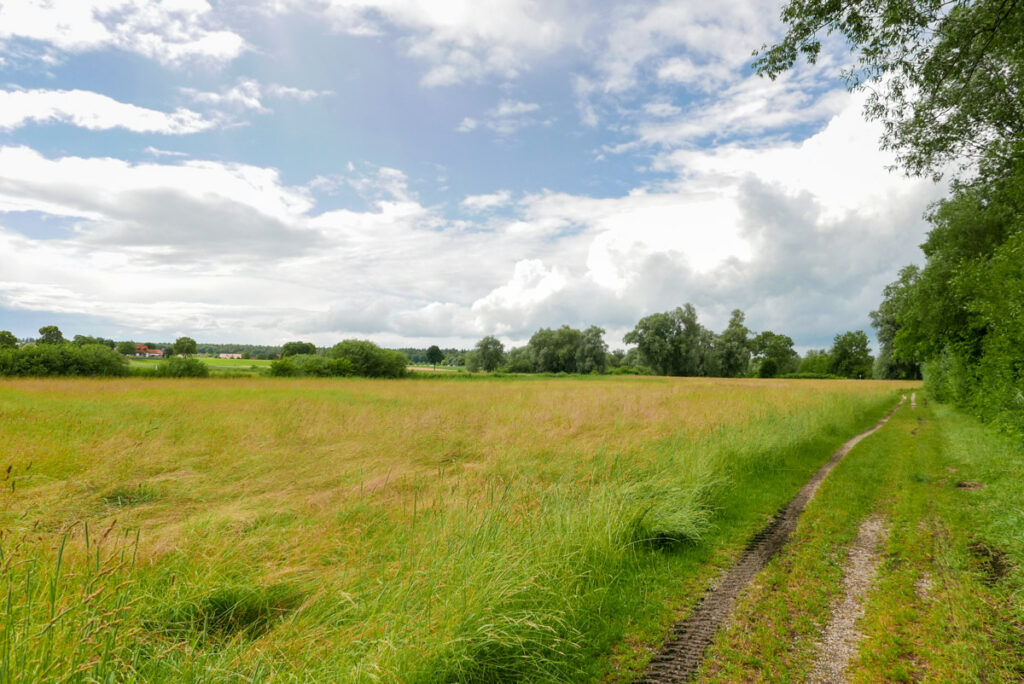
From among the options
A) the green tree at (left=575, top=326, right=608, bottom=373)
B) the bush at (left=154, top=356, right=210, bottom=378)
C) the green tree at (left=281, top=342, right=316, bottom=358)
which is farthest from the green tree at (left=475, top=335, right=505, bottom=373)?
the bush at (left=154, top=356, right=210, bottom=378)

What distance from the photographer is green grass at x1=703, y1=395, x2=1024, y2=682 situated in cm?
418

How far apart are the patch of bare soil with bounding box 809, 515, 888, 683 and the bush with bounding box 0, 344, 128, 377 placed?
44.8 meters

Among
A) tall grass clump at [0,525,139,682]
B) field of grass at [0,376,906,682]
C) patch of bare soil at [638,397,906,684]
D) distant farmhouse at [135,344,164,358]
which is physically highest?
distant farmhouse at [135,344,164,358]

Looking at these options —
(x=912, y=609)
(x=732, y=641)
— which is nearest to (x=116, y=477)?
(x=732, y=641)

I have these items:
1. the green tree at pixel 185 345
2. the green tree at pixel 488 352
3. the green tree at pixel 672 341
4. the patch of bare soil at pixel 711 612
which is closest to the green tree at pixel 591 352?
the green tree at pixel 672 341

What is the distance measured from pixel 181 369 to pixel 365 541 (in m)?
40.9

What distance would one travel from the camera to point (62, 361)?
33844 millimetres

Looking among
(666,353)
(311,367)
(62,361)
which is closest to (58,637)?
(62,361)

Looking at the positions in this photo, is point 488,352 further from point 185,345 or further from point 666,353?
point 185,345

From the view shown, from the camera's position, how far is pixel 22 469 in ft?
28.5

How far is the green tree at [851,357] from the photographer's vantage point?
103 m

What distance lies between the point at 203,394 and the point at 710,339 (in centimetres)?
8747

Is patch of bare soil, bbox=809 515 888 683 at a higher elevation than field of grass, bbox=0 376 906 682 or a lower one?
lower

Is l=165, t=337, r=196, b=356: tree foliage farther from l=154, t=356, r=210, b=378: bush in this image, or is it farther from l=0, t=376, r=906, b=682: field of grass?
l=0, t=376, r=906, b=682: field of grass
